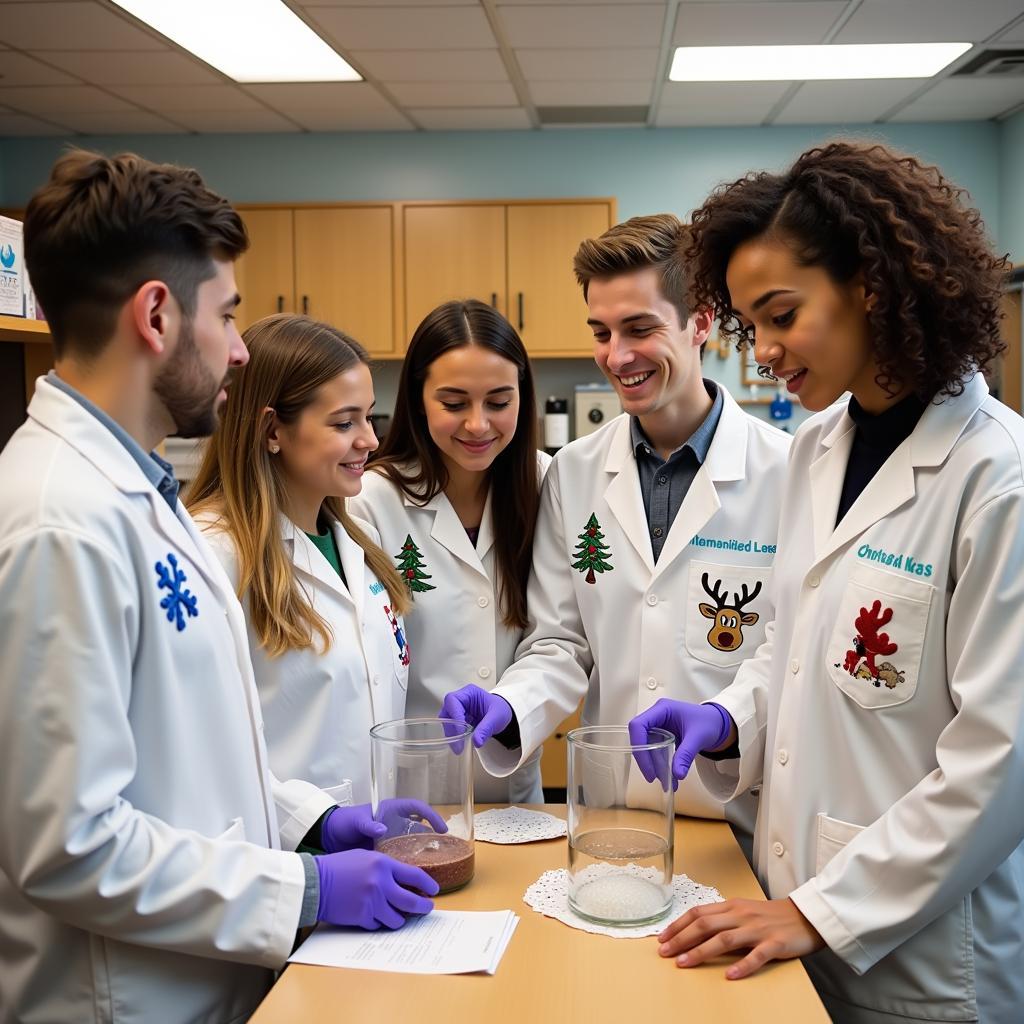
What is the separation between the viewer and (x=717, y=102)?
491 centimetres

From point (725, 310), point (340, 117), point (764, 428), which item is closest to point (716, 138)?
point (340, 117)

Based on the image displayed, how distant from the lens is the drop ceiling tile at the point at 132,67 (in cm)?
412

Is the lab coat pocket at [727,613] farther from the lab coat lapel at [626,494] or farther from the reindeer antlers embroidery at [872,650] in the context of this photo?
the reindeer antlers embroidery at [872,650]

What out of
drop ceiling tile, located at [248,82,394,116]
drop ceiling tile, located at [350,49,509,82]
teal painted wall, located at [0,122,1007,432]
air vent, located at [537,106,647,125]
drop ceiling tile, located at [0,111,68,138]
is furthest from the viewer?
teal painted wall, located at [0,122,1007,432]

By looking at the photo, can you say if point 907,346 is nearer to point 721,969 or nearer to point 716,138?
point 721,969

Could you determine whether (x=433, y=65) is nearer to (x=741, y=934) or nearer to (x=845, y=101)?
(x=845, y=101)

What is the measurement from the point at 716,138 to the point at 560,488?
408 cm

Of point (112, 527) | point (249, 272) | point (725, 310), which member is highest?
point (249, 272)

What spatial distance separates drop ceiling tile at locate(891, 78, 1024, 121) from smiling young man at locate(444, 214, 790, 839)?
359 cm

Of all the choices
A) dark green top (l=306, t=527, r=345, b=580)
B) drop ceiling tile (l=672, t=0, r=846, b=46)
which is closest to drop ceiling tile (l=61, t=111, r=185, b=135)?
drop ceiling tile (l=672, t=0, r=846, b=46)

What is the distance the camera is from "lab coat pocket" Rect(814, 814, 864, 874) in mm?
1210

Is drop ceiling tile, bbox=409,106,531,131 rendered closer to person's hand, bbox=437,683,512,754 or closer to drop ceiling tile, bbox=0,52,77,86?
drop ceiling tile, bbox=0,52,77,86

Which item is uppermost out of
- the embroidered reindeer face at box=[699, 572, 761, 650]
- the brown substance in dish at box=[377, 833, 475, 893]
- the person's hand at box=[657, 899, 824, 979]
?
the embroidered reindeer face at box=[699, 572, 761, 650]

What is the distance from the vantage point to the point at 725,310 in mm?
1492
